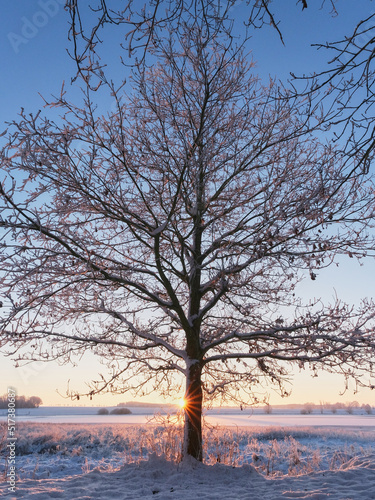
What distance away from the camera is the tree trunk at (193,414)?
753cm

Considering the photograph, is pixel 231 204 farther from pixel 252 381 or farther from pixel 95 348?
pixel 95 348

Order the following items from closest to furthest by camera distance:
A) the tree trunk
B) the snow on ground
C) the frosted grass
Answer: the snow on ground → the tree trunk → the frosted grass

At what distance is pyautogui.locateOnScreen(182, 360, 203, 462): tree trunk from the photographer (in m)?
7.53

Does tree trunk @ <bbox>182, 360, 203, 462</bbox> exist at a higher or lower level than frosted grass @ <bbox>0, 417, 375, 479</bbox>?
higher

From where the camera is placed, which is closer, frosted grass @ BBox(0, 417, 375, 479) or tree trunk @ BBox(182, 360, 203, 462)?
tree trunk @ BBox(182, 360, 203, 462)

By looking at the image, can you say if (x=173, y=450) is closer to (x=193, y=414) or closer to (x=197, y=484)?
(x=193, y=414)

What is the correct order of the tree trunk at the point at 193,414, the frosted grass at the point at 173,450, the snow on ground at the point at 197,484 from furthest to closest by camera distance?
the frosted grass at the point at 173,450, the tree trunk at the point at 193,414, the snow on ground at the point at 197,484

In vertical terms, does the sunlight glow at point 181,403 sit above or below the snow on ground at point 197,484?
above

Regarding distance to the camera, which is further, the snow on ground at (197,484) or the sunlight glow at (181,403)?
the sunlight glow at (181,403)

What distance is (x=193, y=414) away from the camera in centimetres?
768

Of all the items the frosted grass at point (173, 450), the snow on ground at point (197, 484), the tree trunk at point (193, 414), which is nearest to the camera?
the snow on ground at point (197, 484)

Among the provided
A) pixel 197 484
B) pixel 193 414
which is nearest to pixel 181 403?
pixel 193 414

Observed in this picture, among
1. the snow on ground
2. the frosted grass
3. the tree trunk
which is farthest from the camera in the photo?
the frosted grass

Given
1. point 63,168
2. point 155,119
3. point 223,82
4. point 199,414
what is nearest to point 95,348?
point 199,414
